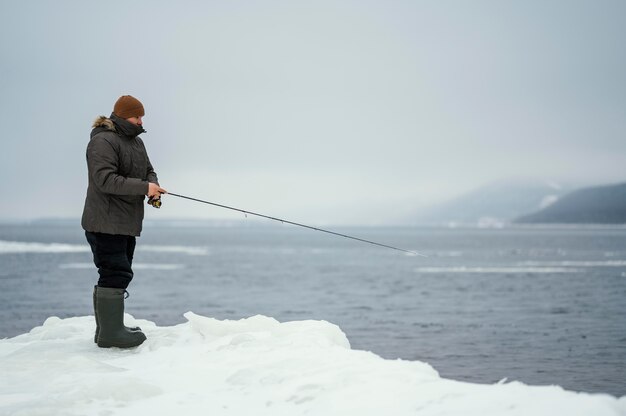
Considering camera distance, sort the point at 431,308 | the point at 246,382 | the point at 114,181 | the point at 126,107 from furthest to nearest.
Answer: the point at 431,308 < the point at 126,107 < the point at 114,181 < the point at 246,382

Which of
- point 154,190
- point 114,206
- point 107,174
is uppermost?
point 107,174

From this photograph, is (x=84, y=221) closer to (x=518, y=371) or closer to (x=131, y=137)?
(x=131, y=137)

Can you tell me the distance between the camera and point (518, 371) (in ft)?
41.1

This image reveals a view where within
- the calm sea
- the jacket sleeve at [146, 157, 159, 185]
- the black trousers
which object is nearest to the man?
the black trousers

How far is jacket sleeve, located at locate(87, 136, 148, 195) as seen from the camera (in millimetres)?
6008

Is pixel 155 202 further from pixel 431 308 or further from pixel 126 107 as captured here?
pixel 431 308

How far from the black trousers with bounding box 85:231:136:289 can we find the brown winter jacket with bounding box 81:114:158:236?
0.11m

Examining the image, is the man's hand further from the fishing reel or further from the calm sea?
the calm sea

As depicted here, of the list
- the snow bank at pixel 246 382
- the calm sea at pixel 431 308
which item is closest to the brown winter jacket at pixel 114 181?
the snow bank at pixel 246 382

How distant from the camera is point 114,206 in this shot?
245 inches

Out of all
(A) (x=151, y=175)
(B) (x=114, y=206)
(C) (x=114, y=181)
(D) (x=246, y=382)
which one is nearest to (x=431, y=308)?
(A) (x=151, y=175)

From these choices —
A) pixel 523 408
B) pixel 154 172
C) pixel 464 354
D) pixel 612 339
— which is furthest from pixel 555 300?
pixel 523 408

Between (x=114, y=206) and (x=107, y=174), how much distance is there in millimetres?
341

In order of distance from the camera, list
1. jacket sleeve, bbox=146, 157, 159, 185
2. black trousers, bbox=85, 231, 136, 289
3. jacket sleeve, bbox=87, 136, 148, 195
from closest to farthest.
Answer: jacket sleeve, bbox=87, 136, 148, 195, black trousers, bbox=85, 231, 136, 289, jacket sleeve, bbox=146, 157, 159, 185
